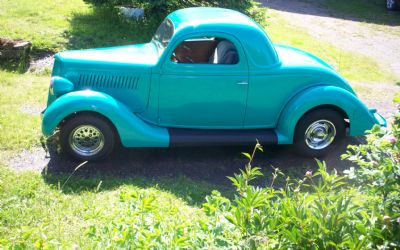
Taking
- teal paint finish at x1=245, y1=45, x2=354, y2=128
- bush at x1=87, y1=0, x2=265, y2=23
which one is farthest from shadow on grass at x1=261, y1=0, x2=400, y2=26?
teal paint finish at x1=245, y1=45, x2=354, y2=128

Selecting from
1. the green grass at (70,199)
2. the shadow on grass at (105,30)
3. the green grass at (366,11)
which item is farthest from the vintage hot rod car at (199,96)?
the green grass at (366,11)

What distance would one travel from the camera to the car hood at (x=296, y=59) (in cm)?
567

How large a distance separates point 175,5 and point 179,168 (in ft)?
17.9

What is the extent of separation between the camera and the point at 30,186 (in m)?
4.61

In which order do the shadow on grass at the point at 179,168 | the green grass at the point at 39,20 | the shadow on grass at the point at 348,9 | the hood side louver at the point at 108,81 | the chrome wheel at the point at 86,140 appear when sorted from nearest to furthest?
the shadow on grass at the point at 179,168 < the chrome wheel at the point at 86,140 < the hood side louver at the point at 108,81 < the green grass at the point at 39,20 < the shadow on grass at the point at 348,9

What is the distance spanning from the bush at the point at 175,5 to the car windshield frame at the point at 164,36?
146 inches

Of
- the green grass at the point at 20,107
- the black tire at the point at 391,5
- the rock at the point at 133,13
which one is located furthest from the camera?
the black tire at the point at 391,5

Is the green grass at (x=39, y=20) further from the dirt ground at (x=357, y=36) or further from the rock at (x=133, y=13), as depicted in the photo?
the dirt ground at (x=357, y=36)

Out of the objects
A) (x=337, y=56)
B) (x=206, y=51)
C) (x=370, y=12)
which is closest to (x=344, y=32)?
(x=337, y=56)

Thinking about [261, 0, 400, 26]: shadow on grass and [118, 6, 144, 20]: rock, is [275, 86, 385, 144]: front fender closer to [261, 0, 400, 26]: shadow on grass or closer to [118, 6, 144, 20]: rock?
[118, 6, 144, 20]: rock

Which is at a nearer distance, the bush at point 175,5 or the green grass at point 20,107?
the green grass at point 20,107

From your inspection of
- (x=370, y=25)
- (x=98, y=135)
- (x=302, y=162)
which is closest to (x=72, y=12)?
(x=98, y=135)

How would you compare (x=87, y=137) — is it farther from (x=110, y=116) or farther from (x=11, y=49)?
(x=11, y=49)

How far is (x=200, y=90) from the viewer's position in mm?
5336
